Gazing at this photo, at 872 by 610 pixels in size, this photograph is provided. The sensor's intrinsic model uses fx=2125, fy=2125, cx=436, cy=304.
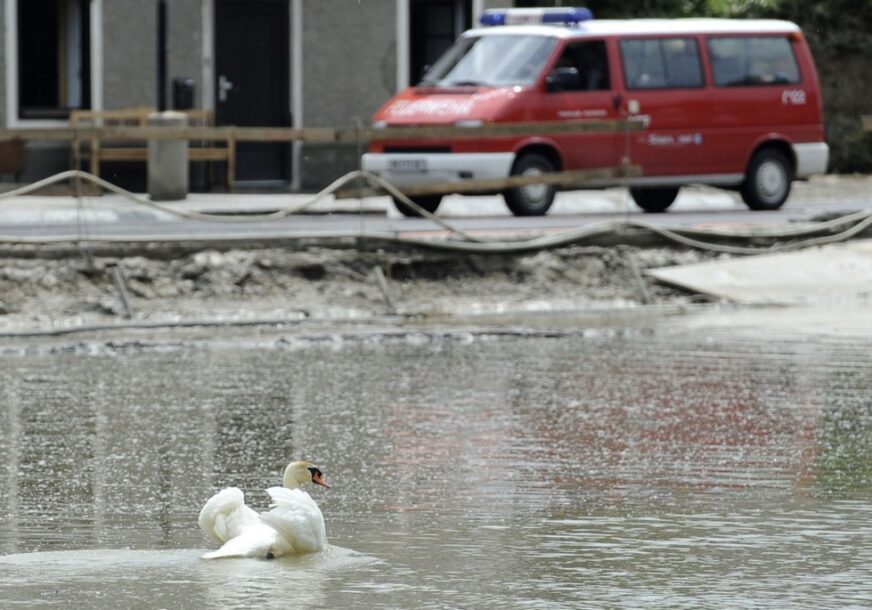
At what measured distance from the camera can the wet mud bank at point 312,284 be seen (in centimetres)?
1639

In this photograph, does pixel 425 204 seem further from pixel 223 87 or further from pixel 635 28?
pixel 223 87

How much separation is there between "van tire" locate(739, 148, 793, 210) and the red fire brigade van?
0.04 ft

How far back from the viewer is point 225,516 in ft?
25.3

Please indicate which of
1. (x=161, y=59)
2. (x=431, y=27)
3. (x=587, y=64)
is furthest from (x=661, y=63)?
(x=431, y=27)

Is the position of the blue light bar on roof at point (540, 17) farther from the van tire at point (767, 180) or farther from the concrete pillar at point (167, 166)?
the concrete pillar at point (167, 166)

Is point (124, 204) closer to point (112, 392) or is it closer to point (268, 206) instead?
point (268, 206)

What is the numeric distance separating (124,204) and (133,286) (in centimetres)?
356

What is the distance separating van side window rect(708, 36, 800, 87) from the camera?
2355 centimetres

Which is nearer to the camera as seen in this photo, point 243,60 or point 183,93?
point 183,93

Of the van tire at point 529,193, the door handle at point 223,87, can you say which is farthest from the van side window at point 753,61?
the door handle at point 223,87

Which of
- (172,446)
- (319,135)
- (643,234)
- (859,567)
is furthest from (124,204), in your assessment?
(859,567)

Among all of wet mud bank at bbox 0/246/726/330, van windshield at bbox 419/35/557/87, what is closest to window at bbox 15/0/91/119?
van windshield at bbox 419/35/557/87

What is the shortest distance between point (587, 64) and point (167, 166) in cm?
490

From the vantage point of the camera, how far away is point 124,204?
66.2ft
